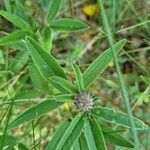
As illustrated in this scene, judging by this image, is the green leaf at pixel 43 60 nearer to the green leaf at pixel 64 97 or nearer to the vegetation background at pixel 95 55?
the green leaf at pixel 64 97

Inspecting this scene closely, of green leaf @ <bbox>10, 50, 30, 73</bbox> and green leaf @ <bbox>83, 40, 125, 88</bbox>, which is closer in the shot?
green leaf @ <bbox>83, 40, 125, 88</bbox>

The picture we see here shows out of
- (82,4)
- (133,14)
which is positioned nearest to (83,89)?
(133,14)

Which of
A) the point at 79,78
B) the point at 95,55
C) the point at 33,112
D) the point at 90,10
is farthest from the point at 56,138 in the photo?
the point at 90,10

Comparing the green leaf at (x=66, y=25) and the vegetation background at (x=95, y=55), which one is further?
the vegetation background at (x=95, y=55)

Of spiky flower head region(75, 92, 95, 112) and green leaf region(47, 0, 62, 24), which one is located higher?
green leaf region(47, 0, 62, 24)

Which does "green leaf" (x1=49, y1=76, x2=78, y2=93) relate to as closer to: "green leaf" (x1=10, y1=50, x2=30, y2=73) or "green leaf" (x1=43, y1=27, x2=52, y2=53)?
"green leaf" (x1=43, y1=27, x2=52, y2=53)

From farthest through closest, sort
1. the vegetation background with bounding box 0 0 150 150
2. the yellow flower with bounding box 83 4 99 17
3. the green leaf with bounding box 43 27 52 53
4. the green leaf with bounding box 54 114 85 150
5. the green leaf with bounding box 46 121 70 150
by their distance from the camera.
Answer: the yellow flower with bounding box 83 4 99 17 < the vegetation background with bounding box 0 0 150 150 < the green leaf with bounding box 43 27 52 53 < the green leaf with bounding box 46 121 70 150 < the green leaf with bounding box 54 114 85 150

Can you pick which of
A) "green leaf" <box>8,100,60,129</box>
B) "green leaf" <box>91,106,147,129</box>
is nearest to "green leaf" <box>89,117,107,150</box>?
"green leaf" <box>91,106,147,129</box>

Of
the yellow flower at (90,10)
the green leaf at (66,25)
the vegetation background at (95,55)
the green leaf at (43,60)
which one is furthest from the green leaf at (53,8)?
the yellow flower at (90,10)
